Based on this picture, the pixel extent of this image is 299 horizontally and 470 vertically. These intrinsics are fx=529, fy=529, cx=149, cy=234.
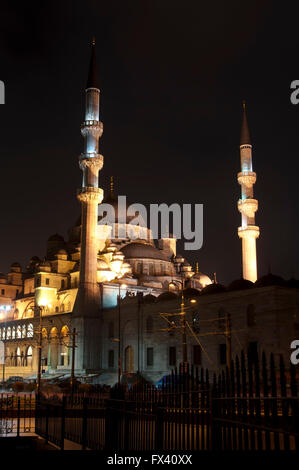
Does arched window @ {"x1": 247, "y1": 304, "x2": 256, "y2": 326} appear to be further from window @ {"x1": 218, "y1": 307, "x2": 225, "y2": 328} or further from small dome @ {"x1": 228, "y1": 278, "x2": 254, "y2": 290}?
small dome @ {"x1": 228, "y1": 278, "x2": 254, "y2": 290}

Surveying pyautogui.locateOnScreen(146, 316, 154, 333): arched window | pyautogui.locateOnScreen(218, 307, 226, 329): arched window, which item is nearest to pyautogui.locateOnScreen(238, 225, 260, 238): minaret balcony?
pyautogui.locateOnScreen(218, 307, 226, 329): arched window

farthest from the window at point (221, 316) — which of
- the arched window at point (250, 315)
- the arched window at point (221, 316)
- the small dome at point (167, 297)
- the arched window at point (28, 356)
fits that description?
the arched window at point (28, 356)

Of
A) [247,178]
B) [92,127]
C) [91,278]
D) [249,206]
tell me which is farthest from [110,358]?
[92,127]

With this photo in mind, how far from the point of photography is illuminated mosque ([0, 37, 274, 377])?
1688 inches

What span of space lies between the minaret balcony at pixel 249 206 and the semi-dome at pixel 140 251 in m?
17.1

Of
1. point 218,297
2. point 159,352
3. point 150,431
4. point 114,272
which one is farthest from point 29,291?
point 150,431

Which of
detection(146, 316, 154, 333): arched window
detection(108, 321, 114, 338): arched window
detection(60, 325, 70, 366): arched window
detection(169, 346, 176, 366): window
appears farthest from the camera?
detection(60, 325, 70, 366): arched window

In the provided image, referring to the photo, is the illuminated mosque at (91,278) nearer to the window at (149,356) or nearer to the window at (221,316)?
the window at (149,356)

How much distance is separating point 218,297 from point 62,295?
2385cm

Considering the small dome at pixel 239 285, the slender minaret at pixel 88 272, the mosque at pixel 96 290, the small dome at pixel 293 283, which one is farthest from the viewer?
the slender minaret at pixel 88 272

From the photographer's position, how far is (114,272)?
2052 inches

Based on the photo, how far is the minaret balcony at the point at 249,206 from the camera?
42.5 metres

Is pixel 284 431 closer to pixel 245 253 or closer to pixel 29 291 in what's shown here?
pixel 245 253
